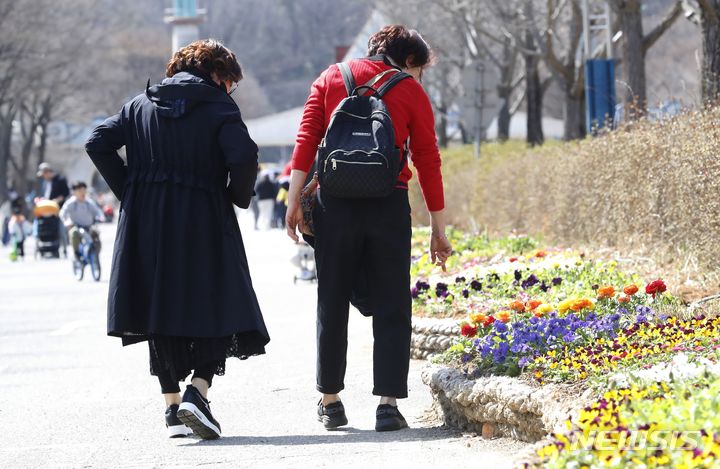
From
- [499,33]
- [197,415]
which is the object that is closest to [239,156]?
[197,415]

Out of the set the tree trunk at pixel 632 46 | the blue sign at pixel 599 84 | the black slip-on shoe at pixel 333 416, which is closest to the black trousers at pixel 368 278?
the black slip-on shoe at pixel 333 416

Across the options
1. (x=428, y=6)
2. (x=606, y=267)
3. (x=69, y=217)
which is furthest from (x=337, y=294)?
(x=428, y=6)

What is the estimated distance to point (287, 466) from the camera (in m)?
5.75

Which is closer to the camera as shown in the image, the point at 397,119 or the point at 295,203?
the point at 397,119

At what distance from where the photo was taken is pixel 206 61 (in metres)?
Result: 6.73

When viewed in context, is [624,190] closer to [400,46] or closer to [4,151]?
[400,46]

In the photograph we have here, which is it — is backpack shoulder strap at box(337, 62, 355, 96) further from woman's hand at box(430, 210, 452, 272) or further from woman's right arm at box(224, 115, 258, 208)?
woman's hand at box(430, 210, 452, 272)

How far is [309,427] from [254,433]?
28 centimetres

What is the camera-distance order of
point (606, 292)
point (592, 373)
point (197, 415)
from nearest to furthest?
point (592, 373) → point (197, 415) → point (606, 292)

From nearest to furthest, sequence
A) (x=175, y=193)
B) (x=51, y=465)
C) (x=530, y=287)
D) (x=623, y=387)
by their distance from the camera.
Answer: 1. (x=623, y=387)
2. (x=51, y=465)
3. (x=175, y=193)
4. (x=530, y=287)

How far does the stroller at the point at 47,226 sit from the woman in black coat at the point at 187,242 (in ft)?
73.1

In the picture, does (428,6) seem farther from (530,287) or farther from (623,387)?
(623,387)

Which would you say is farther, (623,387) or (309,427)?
(309,427)

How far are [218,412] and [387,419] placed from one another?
4.62 ft
